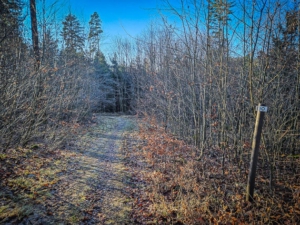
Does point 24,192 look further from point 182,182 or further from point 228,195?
point 228,195

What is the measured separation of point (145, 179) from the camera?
15.7ft

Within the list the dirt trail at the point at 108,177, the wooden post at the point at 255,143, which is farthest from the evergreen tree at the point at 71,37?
the wooden post at the point at 255,143

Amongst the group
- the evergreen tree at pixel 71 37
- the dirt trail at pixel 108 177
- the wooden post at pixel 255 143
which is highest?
the evergreen tree at pixel 71 37

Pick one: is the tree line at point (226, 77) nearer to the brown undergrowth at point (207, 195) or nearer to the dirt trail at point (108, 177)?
the brown undergrowth at point (207, 195)

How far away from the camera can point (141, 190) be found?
4.21 metres

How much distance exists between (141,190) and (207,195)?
162 centimetres

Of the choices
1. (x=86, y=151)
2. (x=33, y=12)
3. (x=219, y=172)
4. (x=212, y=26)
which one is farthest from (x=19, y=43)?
(x=219, y=172)

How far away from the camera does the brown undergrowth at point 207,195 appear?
303 centimetres

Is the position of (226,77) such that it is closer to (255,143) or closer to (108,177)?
(255,143)

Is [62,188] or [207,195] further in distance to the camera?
[62,188]

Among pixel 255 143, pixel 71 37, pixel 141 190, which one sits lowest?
pixel 141 190

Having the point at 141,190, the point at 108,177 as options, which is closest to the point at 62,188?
the point at 108,177

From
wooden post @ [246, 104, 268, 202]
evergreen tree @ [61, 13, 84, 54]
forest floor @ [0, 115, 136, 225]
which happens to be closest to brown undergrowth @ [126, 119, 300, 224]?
wooden post @ [246, 104, 268, 202]

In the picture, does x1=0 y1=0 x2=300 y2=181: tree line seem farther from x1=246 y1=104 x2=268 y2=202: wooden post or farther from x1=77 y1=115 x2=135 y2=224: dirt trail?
x1=77 y1=115 x2=135 y2=224: dirt trail
